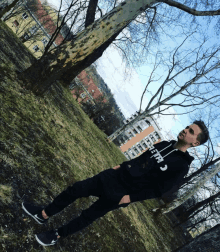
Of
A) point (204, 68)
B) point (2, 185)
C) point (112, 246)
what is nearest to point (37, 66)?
point (2, 185)

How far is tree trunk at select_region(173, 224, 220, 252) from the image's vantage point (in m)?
2.60

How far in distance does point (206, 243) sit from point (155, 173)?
5.36 ft

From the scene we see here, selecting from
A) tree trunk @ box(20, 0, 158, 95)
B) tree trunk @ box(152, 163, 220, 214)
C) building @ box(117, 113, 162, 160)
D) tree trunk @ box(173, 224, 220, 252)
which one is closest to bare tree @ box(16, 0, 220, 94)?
tree trunk @ box(20, 0, 158, 95)

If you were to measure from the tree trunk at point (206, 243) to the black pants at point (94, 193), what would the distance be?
1.61 metres

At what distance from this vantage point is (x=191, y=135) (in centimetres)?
223

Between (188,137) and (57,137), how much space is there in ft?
11.7

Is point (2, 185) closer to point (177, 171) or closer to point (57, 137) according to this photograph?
point (177, 171)

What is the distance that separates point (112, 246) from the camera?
11.1 feet

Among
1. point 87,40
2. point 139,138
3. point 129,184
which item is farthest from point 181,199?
point 139,138

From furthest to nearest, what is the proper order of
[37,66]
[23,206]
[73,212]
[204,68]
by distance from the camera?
[204,68]
[37,66]
[73,212]
[23,206]

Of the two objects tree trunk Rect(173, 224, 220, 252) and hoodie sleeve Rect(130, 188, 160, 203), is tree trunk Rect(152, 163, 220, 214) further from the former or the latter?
hoodie sleeve Rect(130, 188, 160, 203)

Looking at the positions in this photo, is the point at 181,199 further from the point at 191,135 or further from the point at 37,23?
the point at 37,23

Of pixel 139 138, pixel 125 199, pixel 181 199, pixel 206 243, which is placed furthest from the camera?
pixel 139 138

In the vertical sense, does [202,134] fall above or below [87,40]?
below
